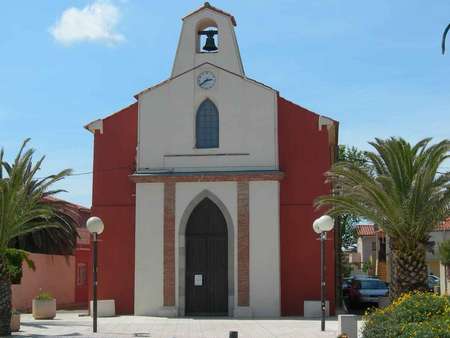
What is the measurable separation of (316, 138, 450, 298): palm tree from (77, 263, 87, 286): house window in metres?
26.6

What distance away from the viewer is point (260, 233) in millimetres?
25203

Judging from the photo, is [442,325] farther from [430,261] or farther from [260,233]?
[430,261]

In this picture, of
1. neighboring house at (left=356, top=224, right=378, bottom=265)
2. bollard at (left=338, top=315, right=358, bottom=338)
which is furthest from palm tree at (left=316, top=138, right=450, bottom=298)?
neighboring house at (left=356, top=224, right=378, bottom=265)

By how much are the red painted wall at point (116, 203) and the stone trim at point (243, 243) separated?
4106mm

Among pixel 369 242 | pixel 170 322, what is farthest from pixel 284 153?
pixel 369 242

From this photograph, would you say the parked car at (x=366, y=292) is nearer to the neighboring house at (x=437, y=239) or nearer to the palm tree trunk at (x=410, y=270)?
the neighboring house at (x=437, y=239)

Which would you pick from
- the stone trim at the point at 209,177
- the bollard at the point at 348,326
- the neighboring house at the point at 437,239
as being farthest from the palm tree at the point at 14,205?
the neighboring house at the point at 437,239

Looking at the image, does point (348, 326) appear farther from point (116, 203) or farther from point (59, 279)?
point (59, 279)

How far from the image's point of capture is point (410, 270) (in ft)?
63.4

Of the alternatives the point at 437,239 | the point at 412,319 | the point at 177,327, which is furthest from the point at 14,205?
the point at 437,239

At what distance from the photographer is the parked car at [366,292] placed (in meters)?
33.3

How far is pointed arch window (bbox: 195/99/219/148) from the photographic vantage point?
26453mm

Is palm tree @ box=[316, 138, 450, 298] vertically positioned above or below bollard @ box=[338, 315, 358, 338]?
above

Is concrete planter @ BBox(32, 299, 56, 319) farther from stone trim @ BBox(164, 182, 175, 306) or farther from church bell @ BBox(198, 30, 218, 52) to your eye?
church bell @ BBox(198, 30, 218, 52)
